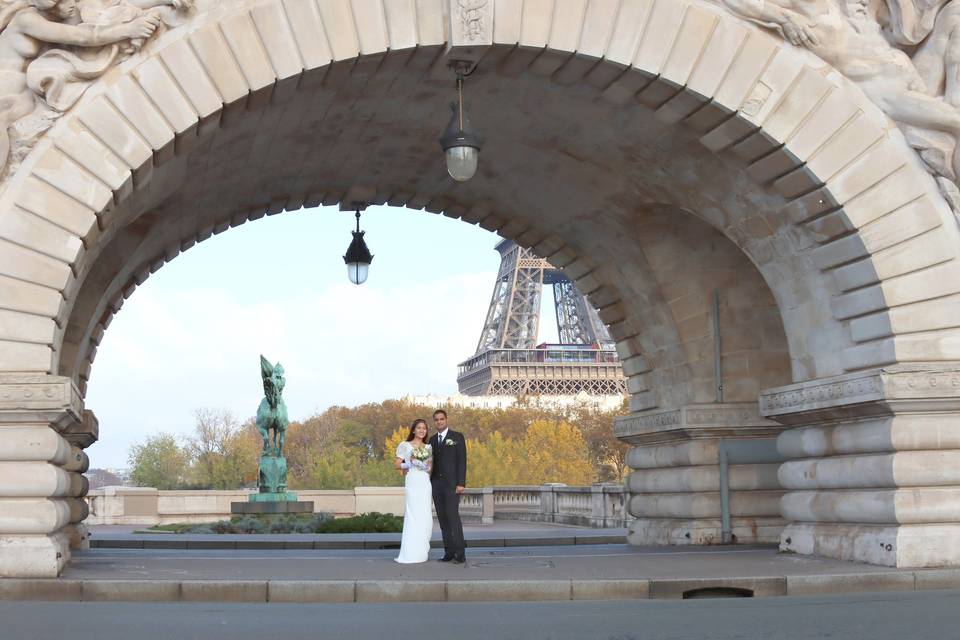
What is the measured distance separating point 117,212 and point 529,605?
598 cm

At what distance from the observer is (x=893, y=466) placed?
43.7 ft

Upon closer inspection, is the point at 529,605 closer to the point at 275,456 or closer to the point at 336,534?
the point at 336,534

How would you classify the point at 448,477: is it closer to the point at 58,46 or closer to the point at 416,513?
the point at 416,513

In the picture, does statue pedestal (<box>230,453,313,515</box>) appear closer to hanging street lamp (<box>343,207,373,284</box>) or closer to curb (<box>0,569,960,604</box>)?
hanging street lamp (<box>343,207,373,284</box>)

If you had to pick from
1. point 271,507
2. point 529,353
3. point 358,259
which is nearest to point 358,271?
point 358,259

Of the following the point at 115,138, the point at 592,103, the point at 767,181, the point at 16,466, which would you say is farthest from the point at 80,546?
the point at 767,181

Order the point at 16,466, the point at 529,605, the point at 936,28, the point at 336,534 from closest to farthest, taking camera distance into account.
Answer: the point at 529,605, the point at 16,466, the point at 936,28, the point at 336,534

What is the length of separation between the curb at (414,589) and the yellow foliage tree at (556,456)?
234 ft

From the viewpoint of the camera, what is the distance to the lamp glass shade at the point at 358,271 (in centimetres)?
2036

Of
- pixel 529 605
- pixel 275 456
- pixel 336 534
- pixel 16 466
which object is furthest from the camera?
pixel 275 456

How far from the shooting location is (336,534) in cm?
2661

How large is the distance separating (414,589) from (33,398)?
3976 millimetres

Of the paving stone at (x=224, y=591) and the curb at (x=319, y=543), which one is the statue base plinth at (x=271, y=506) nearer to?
the curb at (x=319, y=543)

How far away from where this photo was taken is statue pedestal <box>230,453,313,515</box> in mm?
31875
